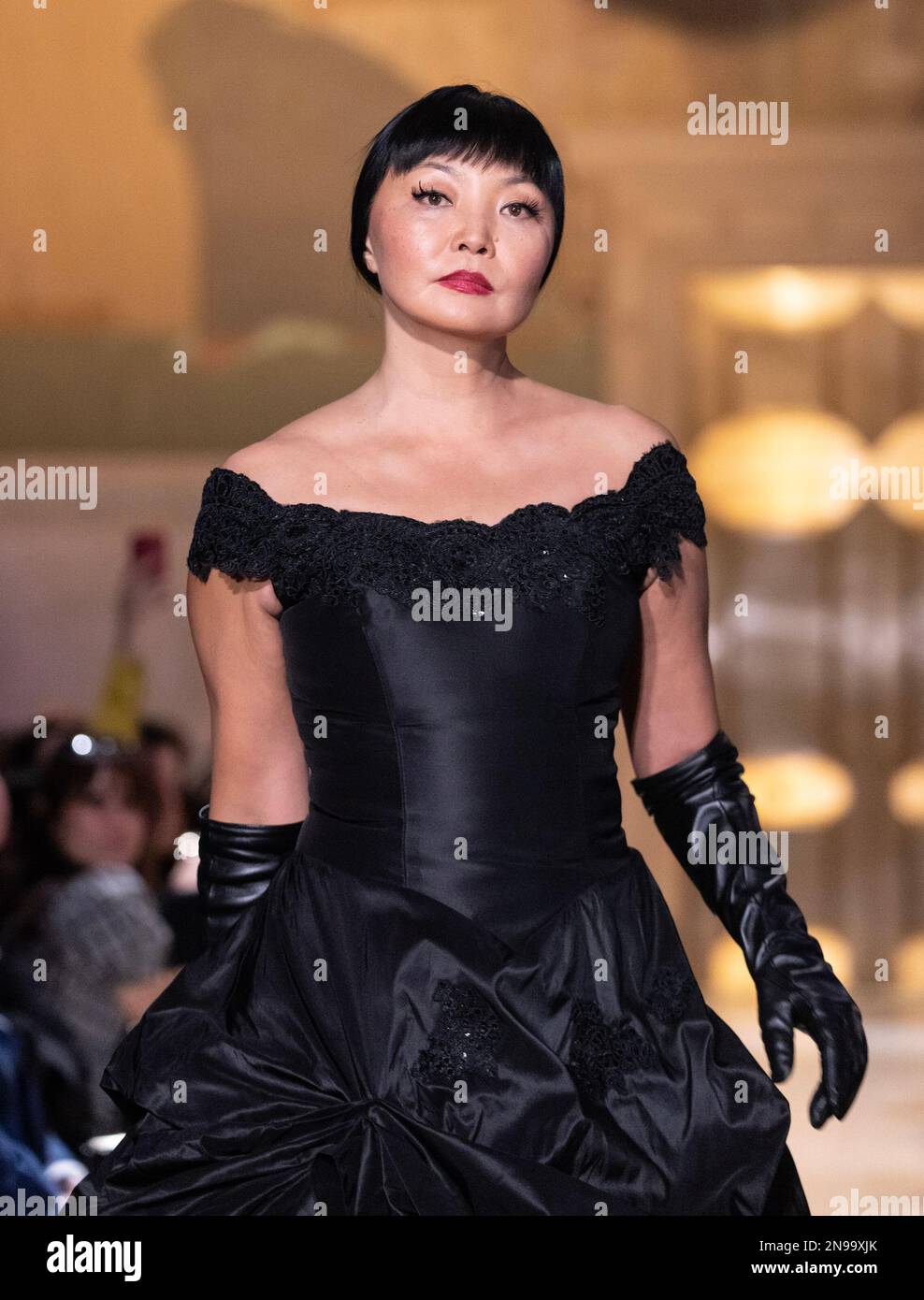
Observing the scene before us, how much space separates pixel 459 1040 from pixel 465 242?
72 cm

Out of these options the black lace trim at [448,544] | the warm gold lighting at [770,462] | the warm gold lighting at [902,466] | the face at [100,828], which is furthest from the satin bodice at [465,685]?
the warm gold lighting at [902,466]

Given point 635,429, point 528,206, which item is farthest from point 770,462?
point 528,206

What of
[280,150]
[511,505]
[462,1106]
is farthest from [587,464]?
[280,150]

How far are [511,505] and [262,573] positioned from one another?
0.24 m

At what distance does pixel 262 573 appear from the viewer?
1648 mm

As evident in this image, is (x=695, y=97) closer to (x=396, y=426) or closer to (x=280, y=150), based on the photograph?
(x=280, y=150)

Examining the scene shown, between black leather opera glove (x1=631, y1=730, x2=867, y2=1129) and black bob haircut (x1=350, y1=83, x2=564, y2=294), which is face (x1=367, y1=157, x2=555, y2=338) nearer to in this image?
black bob haircut (x1=350, y1=83, x2=564, y2=294)

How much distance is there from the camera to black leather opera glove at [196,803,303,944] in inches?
67.4

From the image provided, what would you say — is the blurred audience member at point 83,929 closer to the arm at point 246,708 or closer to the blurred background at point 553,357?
the blurred background at point 553,357

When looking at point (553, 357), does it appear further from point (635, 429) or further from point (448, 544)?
point (448, 544)

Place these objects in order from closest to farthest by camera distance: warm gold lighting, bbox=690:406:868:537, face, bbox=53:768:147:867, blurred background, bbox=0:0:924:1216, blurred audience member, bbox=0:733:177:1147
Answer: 1. blurred audience member, bbox=0:733:177:1147
2. face, bbox=53:768:147:867
3. blurred background, bbox=0:0:924:1216
4. warm gold lighting, bbox=690:406:868:537

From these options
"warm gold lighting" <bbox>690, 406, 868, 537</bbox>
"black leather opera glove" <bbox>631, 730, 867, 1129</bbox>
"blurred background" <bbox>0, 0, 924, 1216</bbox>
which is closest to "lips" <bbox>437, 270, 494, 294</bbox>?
"black leather opera glove" <bbox>631, 730, 867, 1129</bbox>

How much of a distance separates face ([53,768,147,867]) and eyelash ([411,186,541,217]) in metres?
2.45

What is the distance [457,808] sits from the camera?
158cm
